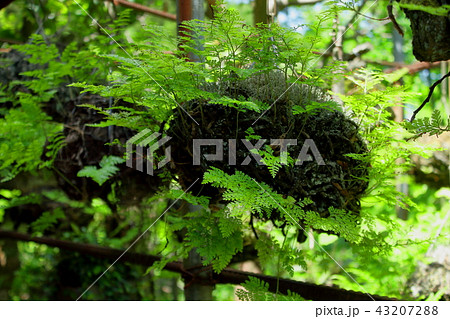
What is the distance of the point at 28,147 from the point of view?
1.73m

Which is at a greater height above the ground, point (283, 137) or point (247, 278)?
point (283, 137)

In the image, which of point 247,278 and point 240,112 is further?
point 247,278

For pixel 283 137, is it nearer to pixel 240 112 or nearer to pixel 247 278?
pixel 240 112

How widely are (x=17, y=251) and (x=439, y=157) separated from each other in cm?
403

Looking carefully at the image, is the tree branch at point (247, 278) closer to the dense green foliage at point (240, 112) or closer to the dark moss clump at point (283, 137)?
the dense green foliage at point (240, 112)

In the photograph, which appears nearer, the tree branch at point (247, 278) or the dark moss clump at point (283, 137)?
the dark moss clump at point (283, 137)

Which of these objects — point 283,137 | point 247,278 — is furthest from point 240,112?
point 247,278

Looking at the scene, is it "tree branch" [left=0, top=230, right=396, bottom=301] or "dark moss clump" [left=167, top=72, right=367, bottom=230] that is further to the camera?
"tree branch" [left=0, top=230, right=396, bottom=301]

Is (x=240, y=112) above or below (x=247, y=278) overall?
above

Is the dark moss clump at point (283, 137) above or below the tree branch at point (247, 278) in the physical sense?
above

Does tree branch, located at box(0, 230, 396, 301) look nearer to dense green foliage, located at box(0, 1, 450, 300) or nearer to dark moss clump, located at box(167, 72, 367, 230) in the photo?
dense green foliage, located at box(0, 1, 450, 300)

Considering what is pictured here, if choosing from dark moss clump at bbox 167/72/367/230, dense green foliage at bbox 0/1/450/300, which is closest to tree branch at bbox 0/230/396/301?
dense green foliage at bbox 0/1/450/300

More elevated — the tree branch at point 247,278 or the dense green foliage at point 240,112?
the dense green foliage at point 240,112

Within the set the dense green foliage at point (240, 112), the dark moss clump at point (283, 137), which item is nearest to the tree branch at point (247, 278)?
the dense green foliage at point (240, 112)
